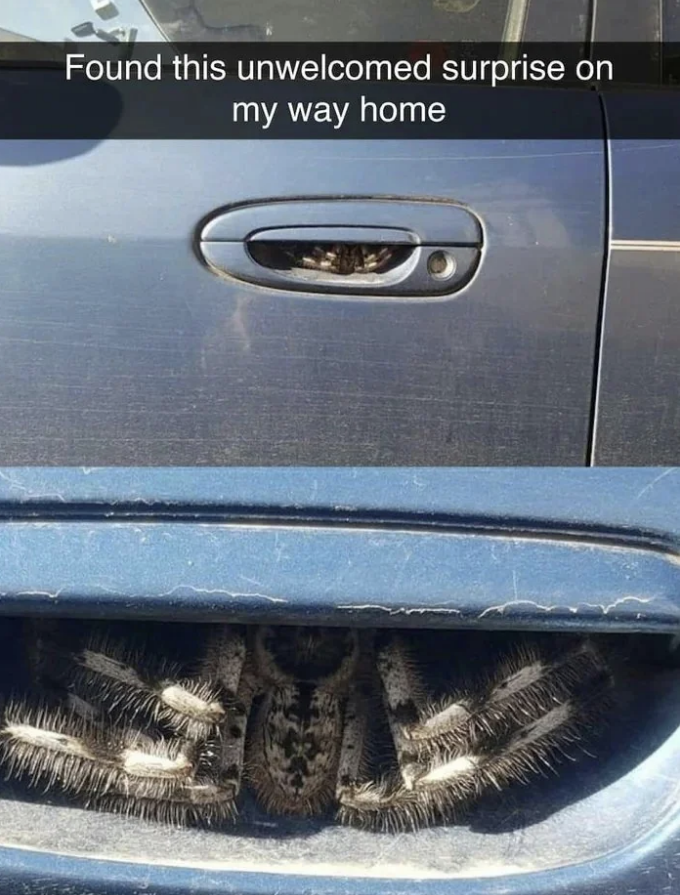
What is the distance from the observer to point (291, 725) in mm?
2252

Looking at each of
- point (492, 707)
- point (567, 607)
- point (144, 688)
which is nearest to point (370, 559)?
point (567, 607)

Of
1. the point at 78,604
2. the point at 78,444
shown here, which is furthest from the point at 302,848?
the point at 78,444

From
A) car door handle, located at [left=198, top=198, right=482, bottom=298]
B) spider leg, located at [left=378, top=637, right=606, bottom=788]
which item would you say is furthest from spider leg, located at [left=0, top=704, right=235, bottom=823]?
car door handle, located at [left=198, top=198, right=482, bottom=298]

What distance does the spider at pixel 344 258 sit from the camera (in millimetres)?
1983

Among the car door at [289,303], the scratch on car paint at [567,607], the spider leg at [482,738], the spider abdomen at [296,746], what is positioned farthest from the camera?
the spider abdomen at [296,746]

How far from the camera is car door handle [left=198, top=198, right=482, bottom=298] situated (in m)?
1.97

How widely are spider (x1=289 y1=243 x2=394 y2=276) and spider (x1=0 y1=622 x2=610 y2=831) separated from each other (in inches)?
26.4

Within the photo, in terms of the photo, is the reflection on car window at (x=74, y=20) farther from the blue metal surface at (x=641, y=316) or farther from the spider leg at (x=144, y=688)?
the spider leg at (x=144, y=688)

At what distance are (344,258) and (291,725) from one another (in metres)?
0.89

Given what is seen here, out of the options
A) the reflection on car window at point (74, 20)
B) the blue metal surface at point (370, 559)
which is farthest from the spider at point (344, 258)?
the reflection on car window at point (74, 20)

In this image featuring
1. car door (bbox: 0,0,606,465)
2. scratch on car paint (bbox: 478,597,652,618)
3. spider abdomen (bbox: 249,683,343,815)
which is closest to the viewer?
scratch on car paint (bbox: 478,597,652,618)

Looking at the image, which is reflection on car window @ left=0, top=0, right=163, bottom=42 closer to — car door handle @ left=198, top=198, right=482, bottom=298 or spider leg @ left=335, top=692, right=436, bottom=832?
car door handle @ left=198, top=198, right=482, bottom=298

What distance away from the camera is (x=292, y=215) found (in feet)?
6.49

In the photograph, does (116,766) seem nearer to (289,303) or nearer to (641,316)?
(289,303)
